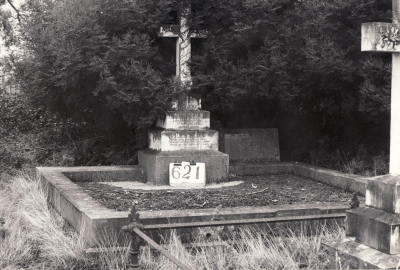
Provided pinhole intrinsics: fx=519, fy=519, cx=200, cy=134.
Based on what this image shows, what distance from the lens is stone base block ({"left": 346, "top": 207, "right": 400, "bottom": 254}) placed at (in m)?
3.62

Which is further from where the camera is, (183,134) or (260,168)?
(260,168)

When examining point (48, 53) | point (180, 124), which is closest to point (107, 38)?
point (48, 53)

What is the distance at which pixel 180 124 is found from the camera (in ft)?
30.1

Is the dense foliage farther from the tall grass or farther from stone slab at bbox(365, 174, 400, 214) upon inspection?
stone slab at bbox(365, 174, 400, 214)

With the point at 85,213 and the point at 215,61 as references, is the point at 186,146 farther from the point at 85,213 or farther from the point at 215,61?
the point at 85,213

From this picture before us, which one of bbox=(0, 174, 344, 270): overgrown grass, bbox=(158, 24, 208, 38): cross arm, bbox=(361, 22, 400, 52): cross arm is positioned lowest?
bbox=(0, 174, 344, 270): overgrown grass

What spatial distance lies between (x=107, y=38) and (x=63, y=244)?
448cm

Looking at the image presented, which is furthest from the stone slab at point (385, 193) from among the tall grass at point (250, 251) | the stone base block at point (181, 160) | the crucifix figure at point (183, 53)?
the crucifix figure at point (183, 53)

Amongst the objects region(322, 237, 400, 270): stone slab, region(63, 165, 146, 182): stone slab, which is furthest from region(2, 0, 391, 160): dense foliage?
region(322, 237, 400, 270): stone slab

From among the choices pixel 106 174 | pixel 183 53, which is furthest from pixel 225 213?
pixel 183 53

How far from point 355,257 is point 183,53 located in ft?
20.6

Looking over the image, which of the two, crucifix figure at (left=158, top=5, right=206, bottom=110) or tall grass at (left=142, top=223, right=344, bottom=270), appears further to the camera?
crucifix figure at (left=158, top=5, right=206, bottom=110)

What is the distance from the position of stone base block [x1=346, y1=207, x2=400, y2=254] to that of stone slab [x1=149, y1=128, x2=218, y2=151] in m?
5.27

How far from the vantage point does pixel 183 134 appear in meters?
9.11
